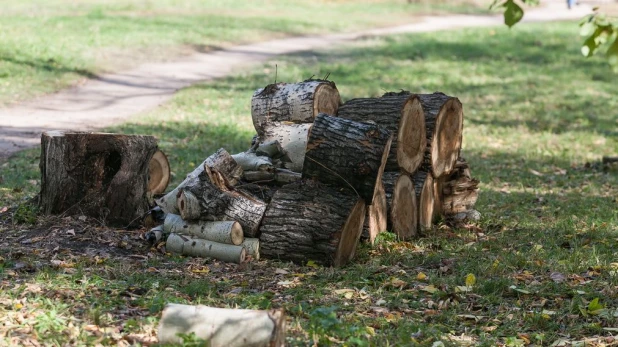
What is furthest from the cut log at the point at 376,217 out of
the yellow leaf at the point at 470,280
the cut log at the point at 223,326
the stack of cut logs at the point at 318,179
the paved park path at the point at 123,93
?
the paved park path at the point at 123,93

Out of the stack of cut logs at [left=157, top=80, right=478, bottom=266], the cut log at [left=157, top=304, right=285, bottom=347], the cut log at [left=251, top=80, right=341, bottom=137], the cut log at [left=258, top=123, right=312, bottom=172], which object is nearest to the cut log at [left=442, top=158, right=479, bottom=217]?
the stack of cut logs at [left=157, top=80, right=478, bottom=266]

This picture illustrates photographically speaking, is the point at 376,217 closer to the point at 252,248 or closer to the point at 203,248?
the point at 252,248

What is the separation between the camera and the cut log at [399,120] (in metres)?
7.43

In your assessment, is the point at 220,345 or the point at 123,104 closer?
the point at 220,345

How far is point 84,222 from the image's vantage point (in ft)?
23.5

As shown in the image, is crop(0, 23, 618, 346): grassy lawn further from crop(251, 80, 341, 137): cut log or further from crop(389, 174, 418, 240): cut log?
crop(251, 80, 341, 137): cut log

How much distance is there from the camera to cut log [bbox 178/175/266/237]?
6.85 m

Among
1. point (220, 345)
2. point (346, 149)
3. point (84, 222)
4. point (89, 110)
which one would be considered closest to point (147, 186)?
point (84, 222)

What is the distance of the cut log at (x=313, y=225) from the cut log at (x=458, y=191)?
5.92 feet

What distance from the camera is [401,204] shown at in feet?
24.8

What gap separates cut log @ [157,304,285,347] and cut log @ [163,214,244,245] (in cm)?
215

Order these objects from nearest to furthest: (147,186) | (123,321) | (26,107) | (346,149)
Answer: (123,321) → (346,149) → (147,186) → (26,107)

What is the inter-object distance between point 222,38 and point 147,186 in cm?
1778

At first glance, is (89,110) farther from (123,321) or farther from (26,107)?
(123,321)
